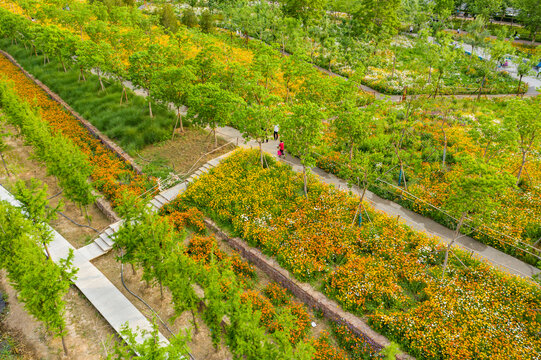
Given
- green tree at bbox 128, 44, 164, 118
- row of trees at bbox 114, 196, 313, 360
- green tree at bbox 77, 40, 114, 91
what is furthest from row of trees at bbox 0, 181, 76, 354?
green tree at bbox 77, 40, 114, 91

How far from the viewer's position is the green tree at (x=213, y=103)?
23.6 m

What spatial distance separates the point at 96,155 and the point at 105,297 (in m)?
13.6

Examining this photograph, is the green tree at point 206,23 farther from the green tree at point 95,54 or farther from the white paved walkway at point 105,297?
the white paved walkway at point 105,297

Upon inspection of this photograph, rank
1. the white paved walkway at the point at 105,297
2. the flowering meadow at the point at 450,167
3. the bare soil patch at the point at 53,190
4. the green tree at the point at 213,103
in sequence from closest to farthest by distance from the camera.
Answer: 1. the white paved walkway at the point at 105,297
2. the flowering meadow at the point at 450,167
3. the bare soil patch at the point at 53,190
4. the green tree at the point at 213,103

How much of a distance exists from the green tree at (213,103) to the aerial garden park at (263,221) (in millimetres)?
151

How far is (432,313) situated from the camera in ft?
50.2

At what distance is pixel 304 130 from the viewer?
793 inches

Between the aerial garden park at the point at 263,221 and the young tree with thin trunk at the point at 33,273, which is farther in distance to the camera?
the aerial garden park at the point at 263,221

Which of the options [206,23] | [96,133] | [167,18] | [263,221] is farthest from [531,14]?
[96,133]

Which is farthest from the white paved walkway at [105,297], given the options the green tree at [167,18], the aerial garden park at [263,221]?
the green tree at [167,18]

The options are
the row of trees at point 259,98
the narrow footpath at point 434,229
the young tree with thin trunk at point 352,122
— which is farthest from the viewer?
the row of trees at point 259,98

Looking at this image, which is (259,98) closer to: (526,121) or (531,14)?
(526,121)

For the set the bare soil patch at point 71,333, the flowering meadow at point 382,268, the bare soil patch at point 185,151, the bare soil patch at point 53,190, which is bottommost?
the bare soil patch at point 53,190

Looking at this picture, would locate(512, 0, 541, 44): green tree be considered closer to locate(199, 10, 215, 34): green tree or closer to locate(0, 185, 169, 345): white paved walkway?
locate(199, 10, 215, 34): green tree
